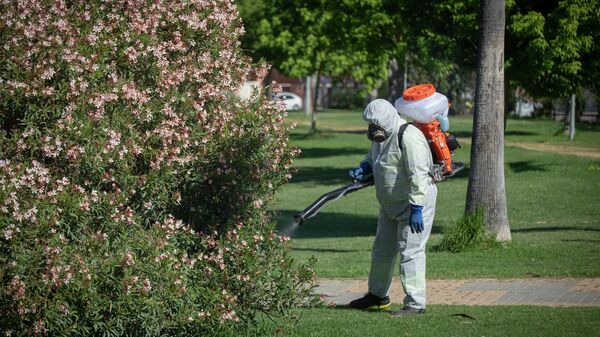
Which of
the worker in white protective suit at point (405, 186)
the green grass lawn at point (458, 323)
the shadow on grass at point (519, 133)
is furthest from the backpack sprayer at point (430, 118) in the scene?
the shadow on grass at point (519, 133)

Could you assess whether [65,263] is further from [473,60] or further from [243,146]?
[473,60]

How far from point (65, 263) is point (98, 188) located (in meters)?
0.57

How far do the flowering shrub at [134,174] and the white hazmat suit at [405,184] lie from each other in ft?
3.74

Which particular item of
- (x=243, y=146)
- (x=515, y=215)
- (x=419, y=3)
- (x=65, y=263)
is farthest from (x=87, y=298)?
(x=419, y=3)

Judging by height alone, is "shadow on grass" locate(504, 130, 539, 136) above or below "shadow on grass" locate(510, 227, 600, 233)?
below

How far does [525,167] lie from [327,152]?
12098 millimetres

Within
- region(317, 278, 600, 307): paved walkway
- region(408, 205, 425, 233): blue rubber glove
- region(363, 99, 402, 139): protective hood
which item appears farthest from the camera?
region(317, 278, 600, 307): paved walkway

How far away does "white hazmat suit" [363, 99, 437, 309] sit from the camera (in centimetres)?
780

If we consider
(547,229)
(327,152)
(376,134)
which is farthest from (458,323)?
(327,152)

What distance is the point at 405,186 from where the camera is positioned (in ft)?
26.2

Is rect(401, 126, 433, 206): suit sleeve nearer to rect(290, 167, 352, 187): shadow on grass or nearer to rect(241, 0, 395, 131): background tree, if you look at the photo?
rect(290, 167, 352, 187): shadow on grass

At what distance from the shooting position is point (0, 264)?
590 centimetres

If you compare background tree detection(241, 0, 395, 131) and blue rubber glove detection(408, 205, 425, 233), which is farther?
background tree detection(241, 0, 395, 131)

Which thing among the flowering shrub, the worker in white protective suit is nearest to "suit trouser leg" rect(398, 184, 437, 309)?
the worker in white protective suit
